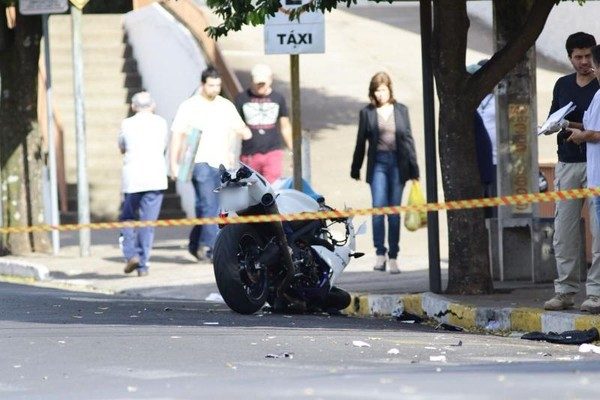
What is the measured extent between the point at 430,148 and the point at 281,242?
80.0 inches

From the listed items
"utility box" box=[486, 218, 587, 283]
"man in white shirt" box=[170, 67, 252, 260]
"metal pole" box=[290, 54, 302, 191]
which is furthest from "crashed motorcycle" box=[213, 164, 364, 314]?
"man in white shirt" box=[170, 67, 252, 260]

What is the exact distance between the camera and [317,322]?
520 inches

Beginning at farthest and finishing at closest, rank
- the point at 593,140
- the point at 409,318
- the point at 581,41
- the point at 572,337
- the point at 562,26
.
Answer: the point at 562,26, the point at 409,318, the point at 581,41, the point at 593,140, the point at 572,337

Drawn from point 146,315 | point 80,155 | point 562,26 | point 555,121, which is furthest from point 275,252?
point 562,26

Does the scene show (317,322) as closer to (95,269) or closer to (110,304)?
(110,304)

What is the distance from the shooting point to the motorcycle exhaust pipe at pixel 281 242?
44.1 ft

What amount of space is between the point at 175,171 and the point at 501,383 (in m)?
10.5

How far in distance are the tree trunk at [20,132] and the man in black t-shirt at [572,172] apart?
9.09 m

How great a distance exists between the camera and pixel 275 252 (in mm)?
13594

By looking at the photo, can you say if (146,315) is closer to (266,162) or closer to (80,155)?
(266,162)

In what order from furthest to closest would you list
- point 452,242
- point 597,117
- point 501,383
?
point 452,242
point 597,117
point 501,383

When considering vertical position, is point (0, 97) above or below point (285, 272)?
above

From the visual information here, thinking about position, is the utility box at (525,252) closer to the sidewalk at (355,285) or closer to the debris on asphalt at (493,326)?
the sidewalk at (355,285)

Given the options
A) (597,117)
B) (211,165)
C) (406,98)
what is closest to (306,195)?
(597,117)
